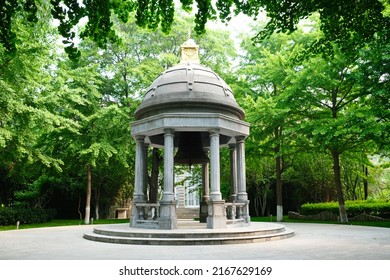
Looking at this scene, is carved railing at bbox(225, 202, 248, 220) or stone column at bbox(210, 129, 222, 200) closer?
stone column at bbox(210, 129, 222, 200)

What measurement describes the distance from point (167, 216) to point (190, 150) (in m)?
5.87

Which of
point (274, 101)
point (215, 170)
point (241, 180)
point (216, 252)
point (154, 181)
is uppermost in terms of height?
point (274, 101)

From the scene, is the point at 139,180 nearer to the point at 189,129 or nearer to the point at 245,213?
the point at 189,129

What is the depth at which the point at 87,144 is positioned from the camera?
2539 cm

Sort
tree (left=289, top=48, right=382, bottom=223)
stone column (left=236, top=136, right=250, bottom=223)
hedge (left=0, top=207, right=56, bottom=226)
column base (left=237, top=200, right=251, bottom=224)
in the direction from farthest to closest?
hedge (left=0, top=207, right=56, bottom=226)
tree (left=289, top=48, right=382, bottom=223)
stone column (left=236, top=136, right=250, bottom=223)
column base (left=237, top=200, right=251, bottom=224)

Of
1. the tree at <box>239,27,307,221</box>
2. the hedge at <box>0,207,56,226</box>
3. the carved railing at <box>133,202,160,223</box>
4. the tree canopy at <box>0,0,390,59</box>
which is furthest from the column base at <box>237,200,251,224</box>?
the hedge at <box>0,207,56,226</box>

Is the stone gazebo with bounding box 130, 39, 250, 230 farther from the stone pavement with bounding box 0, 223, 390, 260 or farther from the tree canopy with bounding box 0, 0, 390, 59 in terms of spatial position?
the tree canopy with bounding box 0, 0, 390, 59

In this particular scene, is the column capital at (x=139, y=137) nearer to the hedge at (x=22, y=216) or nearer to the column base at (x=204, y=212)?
the column base at (x=204, y=212)

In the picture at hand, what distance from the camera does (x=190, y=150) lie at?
1970 cm

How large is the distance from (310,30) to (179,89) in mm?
15617

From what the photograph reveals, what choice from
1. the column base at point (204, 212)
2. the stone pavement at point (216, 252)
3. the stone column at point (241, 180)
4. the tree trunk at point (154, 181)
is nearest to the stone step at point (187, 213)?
the tree trunk at point (154, 181)

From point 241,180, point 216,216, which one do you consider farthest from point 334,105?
point 216,216

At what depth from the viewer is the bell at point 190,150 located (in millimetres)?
19500

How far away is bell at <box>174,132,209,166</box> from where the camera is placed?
19500mm
